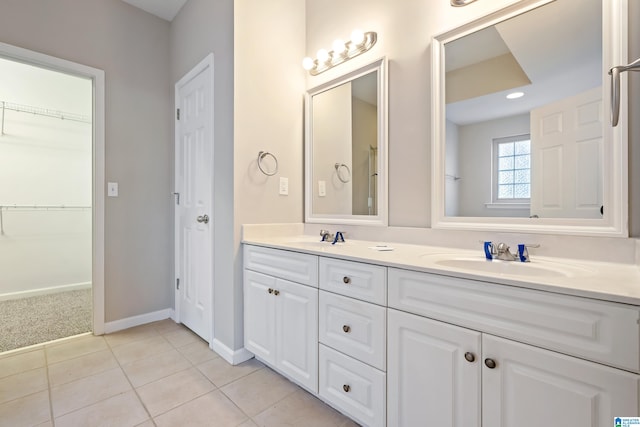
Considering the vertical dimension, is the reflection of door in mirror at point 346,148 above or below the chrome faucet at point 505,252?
above

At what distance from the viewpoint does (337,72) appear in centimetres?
199

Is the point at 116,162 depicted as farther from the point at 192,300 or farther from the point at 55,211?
the point at 55,211

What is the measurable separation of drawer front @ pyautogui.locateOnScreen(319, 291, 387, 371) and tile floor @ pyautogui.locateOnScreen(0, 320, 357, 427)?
1.25 feet

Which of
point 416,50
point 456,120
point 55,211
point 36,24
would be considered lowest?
point 55,211

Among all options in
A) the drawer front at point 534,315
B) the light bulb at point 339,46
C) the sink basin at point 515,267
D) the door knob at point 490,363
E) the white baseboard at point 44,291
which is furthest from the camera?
the white baseboard at point 44,291

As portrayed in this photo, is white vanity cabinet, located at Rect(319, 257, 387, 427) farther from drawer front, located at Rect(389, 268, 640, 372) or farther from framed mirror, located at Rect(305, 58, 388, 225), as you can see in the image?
framed mirror, located at Rect(305, 58, 388, 225)

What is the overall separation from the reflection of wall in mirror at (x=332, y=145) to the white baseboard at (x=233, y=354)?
1.02 m

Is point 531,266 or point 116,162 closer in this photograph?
point 531,266

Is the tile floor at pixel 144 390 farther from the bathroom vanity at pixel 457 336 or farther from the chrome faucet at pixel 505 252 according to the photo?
the chrome faucet at pixel 505 252

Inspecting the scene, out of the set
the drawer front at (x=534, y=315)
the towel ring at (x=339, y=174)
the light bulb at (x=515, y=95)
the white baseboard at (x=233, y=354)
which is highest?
the light bulb at (x=515, y=95)

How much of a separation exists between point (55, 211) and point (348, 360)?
375 cm

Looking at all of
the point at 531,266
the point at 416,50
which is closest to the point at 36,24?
the point at 416,50

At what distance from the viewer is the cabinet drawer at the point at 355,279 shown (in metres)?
1.12

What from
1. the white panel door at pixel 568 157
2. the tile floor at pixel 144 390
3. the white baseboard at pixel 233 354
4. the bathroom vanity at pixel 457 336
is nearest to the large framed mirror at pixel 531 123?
the white panel door at pixel 568 157
